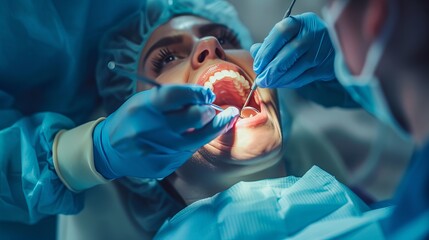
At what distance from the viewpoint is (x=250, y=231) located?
3.63 ft

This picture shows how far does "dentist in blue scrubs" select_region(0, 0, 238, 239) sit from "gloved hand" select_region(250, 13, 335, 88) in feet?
0.52

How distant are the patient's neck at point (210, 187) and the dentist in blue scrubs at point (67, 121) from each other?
176mm

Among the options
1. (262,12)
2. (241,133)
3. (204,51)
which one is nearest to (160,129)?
(241,133)

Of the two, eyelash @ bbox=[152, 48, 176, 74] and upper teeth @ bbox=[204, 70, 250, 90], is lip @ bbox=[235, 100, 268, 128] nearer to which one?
upper teeth @ bbox=[204, 70, 250, 90]

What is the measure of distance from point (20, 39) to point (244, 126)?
28.2 inches

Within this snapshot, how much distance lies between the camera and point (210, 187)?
1379 millimetres

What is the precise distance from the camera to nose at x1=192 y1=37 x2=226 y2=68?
1.37 meters

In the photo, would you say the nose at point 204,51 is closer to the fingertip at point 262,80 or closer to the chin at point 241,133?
the chin at point 241,133

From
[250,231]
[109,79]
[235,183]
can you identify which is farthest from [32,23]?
[250,231]

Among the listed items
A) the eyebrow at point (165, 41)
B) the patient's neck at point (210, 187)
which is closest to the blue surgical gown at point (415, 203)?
the patient's neck at point (210, 187)

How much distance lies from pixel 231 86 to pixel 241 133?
176 millimetres

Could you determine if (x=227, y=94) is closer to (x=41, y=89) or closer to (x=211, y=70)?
(x=211, y=70)

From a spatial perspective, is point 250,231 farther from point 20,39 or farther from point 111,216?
point 20,39

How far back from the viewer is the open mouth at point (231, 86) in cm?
134
